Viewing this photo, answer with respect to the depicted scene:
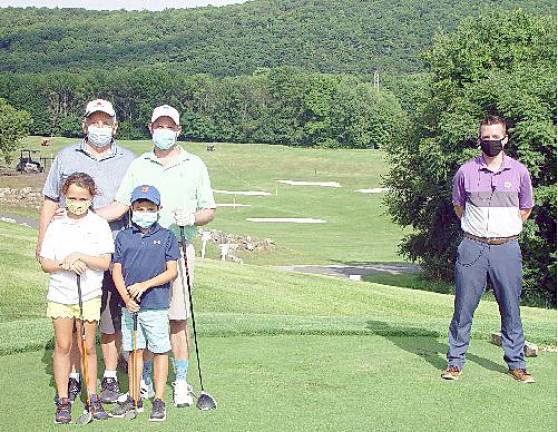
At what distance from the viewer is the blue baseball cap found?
5.75 metres

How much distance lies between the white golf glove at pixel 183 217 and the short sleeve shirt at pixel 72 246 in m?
0.47

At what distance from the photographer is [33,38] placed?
16250 centimetres

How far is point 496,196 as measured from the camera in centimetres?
695

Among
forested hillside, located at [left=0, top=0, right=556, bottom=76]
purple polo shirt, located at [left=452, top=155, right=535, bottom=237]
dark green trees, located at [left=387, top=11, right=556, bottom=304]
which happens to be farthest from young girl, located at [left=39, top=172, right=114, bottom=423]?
forested hillside, located at [left=0, top=0, right=556, bottom=76]

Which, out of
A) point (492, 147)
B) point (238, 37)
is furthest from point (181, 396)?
point (238, 37)

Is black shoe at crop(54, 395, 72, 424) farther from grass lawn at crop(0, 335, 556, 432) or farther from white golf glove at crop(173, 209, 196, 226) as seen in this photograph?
white golf glove at crop(173, 209, 196, 226)

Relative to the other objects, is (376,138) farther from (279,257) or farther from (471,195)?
(471,195)

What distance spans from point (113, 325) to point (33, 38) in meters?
165

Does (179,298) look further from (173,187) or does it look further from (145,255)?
(173,187)

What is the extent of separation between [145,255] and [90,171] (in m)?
0.91

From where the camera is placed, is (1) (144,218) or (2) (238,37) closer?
(1) (144,218)

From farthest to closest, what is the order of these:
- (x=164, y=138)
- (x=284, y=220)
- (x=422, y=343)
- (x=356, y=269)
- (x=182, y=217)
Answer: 1. (x=284, y=220)
2. (x=356, y=269)
3. (x=422, y=343)
4. (x=164, y=138)
5. (x=182, y=217)

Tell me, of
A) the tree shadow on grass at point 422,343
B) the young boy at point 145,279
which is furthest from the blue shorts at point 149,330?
the tree shadow on grass at point 422,343

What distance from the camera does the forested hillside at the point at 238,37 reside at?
160 meters
